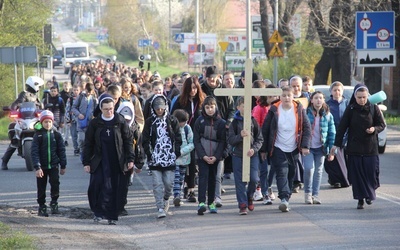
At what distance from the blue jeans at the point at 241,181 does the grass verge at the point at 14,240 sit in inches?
129

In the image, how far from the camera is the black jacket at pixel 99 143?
1273cm

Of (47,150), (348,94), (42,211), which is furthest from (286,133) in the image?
(348,94)

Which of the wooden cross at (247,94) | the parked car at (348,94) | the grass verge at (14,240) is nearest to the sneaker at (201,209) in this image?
the wooden cross at (247,94)

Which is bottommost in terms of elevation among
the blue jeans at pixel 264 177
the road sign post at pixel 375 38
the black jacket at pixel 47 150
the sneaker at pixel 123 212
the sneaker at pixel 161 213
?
the sneaker at pixel 123 212

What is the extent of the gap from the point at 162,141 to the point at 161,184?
22.6 inches

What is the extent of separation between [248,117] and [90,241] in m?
2.93

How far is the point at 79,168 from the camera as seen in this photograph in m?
20.2

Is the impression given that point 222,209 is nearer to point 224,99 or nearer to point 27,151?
point 224,99

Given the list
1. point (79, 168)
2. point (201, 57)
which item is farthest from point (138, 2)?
point (79, 168)

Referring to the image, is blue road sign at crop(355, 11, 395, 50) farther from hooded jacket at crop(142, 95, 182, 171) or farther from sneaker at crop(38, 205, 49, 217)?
sneaker at crop(38, 205, 49, 217)

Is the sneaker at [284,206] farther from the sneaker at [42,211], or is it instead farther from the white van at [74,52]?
the white van at [74,52]

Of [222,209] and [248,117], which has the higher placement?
[248,117]

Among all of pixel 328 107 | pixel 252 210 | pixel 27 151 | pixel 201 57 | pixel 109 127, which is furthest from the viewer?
pixel 201 57

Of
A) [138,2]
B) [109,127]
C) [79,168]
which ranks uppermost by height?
[138,2]
